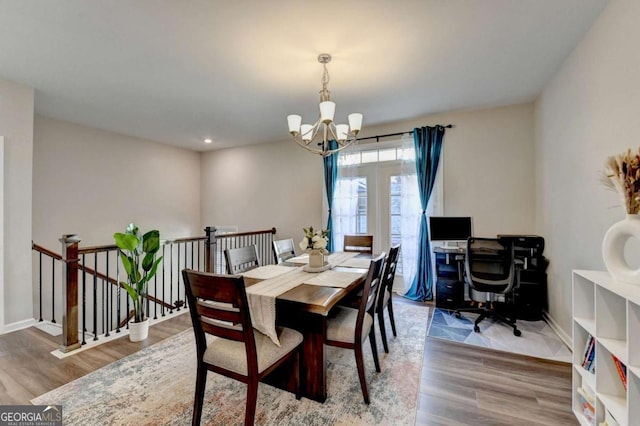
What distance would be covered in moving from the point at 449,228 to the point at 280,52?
2.99m

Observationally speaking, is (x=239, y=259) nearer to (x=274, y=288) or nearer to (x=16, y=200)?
(x=274, y=288)

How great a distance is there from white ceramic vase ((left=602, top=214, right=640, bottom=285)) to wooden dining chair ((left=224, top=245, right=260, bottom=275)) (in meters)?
2.57

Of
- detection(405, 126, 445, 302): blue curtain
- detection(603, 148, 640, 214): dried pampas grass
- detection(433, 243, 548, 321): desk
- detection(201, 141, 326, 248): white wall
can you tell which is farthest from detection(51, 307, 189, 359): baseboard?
detection(603, 148, 640, 214): dried pampas grass

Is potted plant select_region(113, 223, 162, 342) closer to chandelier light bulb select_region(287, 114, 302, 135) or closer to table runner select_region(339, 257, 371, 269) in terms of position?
chandelier light bulb select_region(287, 114, 302, 135)

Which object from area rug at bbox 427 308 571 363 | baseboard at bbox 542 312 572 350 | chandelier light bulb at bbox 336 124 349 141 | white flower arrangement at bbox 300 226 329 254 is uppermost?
chandelier light bulb at bbox 336 124 349 141

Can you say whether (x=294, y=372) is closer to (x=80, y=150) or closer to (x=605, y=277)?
(x=605, y=277)

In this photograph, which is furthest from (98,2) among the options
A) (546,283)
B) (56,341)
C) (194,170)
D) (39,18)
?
(546,283)

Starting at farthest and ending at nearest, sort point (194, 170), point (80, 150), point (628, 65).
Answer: point (194, 170), point (80, 150), point (628, 65)

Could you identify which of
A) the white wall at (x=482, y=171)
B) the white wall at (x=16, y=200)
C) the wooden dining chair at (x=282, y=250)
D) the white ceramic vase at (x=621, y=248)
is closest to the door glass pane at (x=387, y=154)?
the white wall at (x=482, y=171)

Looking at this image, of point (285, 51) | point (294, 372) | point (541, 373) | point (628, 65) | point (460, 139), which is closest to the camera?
point (628, 65)

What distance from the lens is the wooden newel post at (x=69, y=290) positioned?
246 centimetres

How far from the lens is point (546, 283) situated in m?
3.22

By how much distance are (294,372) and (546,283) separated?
3.20 m

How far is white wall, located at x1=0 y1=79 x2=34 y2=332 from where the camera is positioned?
2895 millimetres
